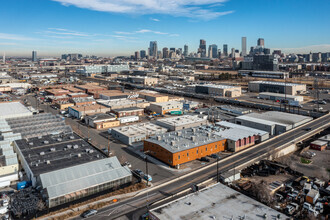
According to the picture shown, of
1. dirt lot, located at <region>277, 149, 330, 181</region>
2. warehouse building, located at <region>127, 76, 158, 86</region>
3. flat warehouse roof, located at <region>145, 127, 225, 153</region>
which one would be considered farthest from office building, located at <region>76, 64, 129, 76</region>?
dirt lot, located at <region>277, 149, 330, 181</region>

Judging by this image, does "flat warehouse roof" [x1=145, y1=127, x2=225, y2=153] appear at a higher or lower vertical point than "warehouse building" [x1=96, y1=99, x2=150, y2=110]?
lower

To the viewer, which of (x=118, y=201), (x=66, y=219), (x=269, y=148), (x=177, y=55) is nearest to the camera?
(x=66, y=219)

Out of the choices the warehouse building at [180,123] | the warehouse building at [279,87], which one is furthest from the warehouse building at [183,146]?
the warehouse building at [279,87]

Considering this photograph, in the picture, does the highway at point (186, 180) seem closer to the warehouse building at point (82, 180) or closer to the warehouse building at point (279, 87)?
the warehouse building at point (82, 180)

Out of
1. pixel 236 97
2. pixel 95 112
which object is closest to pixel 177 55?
pixel 236 97

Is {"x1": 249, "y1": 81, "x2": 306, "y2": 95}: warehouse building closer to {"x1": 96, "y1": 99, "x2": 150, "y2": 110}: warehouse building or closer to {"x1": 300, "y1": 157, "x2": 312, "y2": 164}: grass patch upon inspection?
{"x1": 96, "y1": 99, "x2": 150, "y2": 110}: warehouse building

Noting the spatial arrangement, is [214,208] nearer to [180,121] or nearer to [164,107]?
[180,121]

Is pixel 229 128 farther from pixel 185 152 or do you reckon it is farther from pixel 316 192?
pixel 316 192
